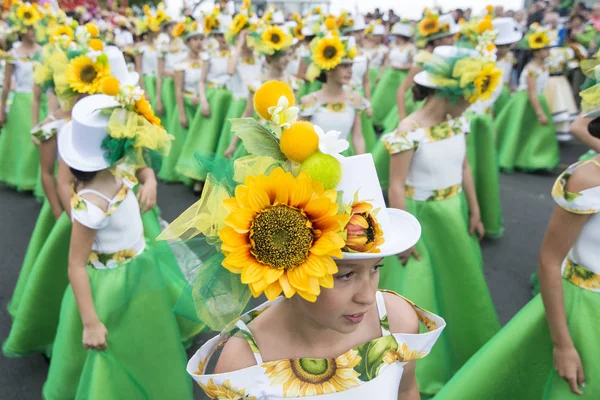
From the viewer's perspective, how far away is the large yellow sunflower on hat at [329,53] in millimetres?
3906

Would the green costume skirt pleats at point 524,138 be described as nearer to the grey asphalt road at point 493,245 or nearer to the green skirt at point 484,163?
the grey asphalt road at point 493,245

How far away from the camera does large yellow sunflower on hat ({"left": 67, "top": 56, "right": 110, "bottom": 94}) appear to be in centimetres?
293

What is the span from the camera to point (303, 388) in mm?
1273

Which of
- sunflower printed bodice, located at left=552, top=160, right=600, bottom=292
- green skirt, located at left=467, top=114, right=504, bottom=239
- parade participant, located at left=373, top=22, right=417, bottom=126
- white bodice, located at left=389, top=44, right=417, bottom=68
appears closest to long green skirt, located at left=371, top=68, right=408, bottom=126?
parade participant, located at left=373, top=22, right=417, bottom=126

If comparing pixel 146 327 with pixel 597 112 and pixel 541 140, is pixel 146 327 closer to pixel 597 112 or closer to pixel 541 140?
pixel 597 112

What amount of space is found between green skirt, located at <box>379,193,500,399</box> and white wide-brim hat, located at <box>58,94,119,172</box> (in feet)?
5.00

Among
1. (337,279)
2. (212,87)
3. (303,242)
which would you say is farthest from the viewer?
(212,87)

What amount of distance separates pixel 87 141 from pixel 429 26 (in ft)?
15.6

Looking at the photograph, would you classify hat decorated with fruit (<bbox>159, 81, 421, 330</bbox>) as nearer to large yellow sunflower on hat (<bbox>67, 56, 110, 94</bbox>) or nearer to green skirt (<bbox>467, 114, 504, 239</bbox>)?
large yellow sunflower on hat (<bbox>67, 56, 110, 94</bbox>)

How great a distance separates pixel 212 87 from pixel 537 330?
5104 mm

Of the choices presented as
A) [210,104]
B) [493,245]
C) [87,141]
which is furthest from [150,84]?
[87,141]

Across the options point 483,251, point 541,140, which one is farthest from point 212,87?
point 541,140

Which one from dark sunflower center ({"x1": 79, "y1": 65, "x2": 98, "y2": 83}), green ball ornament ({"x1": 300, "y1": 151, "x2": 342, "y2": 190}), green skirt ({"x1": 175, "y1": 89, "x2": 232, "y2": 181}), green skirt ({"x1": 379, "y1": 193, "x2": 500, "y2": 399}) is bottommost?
green skirt ({"x1": 175, "y1": 89, "x2": 232, "y2": 181})

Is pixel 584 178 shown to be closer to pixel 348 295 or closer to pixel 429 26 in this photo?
pixel 348 295
